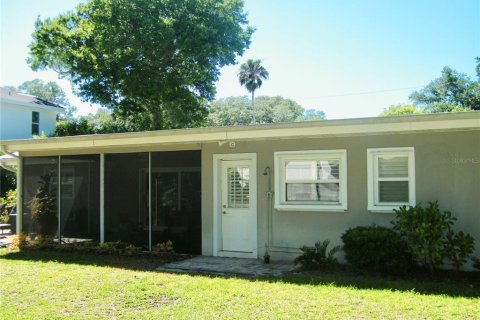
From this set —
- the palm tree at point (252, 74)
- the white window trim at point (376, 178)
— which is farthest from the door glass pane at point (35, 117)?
the palm tree at point (252, 74)

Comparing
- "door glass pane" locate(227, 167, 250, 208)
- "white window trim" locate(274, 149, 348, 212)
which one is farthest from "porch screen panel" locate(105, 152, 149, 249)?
"white window trim" locate(274, 149, 348, 212)

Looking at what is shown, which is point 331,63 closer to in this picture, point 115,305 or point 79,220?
point 79,220

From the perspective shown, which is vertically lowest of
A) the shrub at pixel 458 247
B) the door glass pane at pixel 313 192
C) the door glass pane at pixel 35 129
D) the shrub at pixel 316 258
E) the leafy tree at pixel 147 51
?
the shrub at pixel 316 258

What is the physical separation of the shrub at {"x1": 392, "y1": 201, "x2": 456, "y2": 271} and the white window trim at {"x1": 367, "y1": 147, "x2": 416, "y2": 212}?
1.94 feet

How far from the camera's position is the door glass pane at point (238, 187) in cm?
977

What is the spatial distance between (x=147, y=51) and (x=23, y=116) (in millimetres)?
8284

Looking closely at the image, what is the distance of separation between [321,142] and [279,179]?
3.67 feet

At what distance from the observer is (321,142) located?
888 cm

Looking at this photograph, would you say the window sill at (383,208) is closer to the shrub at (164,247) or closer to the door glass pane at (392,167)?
the door glass pane at (392,167)

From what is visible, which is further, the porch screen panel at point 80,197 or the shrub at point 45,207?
the shrub at point 45,207

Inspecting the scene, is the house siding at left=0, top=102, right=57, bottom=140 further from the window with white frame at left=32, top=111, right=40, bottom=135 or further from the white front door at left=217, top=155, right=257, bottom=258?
the white front door at left=217, top=155, right=257, bottom=258

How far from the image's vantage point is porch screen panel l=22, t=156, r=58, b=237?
1204 centimetres

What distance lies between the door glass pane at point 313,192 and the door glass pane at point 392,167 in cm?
87

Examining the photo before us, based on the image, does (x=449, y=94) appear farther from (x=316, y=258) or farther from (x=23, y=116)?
(x=316, y=258)
